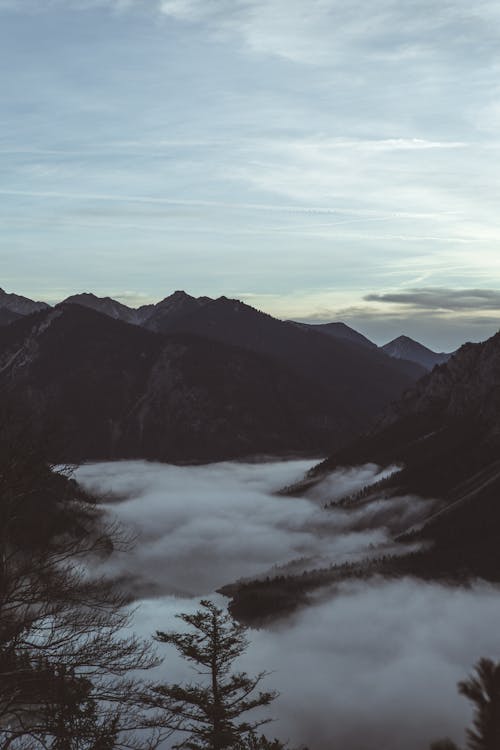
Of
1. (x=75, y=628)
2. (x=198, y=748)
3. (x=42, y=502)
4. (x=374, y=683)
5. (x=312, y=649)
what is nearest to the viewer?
(x=75, y=628)

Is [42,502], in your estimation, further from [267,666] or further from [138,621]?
[138,621]

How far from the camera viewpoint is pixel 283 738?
13425 cm

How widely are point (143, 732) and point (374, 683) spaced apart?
262ft

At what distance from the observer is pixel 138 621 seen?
197m

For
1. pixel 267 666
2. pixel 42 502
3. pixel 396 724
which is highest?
pixel 42 502

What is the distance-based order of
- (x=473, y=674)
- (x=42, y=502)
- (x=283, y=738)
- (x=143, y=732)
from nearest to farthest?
(x=473, y=674) < (x=42, y=502) < (x=143, y=732) < (x=283, y=738)

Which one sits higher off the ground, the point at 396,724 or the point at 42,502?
the point at 42,502

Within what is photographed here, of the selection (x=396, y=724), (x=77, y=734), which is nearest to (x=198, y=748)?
(x=77, y=734)

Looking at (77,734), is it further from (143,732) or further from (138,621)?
(138,621)

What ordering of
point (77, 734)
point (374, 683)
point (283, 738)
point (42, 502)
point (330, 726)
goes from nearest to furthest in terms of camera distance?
point (77, 734)
point (42, 502)
point (283, 738)
point (330, 726)
point (374, 683)

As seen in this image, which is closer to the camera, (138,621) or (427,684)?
(427,684)

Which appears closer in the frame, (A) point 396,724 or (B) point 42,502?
(B) point 42,502

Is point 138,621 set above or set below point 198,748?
above

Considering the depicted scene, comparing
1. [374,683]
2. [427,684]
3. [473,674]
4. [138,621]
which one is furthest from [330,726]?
[473,674]
